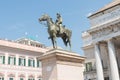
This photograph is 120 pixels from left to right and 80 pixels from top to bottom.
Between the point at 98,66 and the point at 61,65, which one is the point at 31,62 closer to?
the point at 98,66

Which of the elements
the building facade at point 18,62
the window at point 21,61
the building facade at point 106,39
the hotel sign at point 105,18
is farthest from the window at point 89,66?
the window at point 21,61

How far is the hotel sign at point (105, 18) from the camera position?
30.4 m

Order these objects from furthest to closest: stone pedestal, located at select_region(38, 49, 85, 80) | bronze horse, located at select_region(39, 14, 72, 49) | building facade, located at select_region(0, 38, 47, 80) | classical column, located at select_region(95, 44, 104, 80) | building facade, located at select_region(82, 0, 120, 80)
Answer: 1. building facade, located at select_region(0, 38, 47, 80)
2. classical column, located at select_region(95, 44, 104, 80)
3. building facade, located at select_region(82, 0, 120, 80)
4. bronze horse, located at select_region(39, 14, 72, 49)
5. stone pedestal, located at select_region(38, 49, 85, 80)

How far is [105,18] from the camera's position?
3173 cm

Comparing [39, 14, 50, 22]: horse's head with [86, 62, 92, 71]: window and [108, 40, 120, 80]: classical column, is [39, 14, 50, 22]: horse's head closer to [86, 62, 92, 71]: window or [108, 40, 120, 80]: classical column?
[108, 40, 120, 80]: classical column

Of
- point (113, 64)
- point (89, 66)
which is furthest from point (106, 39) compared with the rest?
point (89, 66)

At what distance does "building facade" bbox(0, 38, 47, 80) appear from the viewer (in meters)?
32.1

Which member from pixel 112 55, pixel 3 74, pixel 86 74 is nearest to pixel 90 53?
pixel 86 74

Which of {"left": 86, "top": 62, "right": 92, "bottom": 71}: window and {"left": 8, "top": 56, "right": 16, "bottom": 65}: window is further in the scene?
{"left": 86, "top": 62, "right": 92, "bottom": 71}: window

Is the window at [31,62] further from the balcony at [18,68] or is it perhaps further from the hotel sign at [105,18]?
the hotel sign at [105,18]

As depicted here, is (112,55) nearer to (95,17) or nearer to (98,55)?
(98,55)

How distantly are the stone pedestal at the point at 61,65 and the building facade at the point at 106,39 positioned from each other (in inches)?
769

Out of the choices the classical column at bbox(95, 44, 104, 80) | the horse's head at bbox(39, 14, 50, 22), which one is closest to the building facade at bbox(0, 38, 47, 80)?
the classical column at bbox(95, 44, 104, 80)

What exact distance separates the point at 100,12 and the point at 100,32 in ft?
8.88
